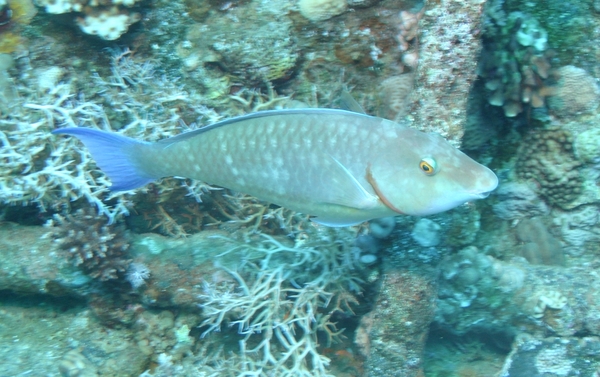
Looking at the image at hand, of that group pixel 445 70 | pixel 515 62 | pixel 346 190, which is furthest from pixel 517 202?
pixel 346 190

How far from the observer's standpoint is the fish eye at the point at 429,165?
2.30 m

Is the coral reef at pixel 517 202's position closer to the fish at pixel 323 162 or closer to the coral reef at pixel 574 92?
the coral reef at pixel 574 92

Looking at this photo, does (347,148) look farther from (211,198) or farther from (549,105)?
(549,105)

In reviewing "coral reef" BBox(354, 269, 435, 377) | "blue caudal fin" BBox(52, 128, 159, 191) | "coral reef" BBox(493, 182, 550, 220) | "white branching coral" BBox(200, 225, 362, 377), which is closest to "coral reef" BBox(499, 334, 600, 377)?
"coral reef" BBox(354, 269, 435, 377)

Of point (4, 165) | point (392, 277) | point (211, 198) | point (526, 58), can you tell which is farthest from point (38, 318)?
point (526, 58)

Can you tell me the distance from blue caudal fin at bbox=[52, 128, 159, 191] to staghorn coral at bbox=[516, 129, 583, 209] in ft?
11.4

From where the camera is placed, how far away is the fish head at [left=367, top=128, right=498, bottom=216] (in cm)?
226

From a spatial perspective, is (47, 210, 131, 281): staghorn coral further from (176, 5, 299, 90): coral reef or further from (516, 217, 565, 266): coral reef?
(516, 217, 565, 266): coral reef

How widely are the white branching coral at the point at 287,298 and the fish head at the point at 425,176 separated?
114 cm

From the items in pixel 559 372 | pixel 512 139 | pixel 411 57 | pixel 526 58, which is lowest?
pixel 559 372

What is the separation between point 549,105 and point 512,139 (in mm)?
440

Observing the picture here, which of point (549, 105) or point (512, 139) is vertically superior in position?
point (549, 105)

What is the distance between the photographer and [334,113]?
2.46 metres

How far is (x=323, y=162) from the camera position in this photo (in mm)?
2447
